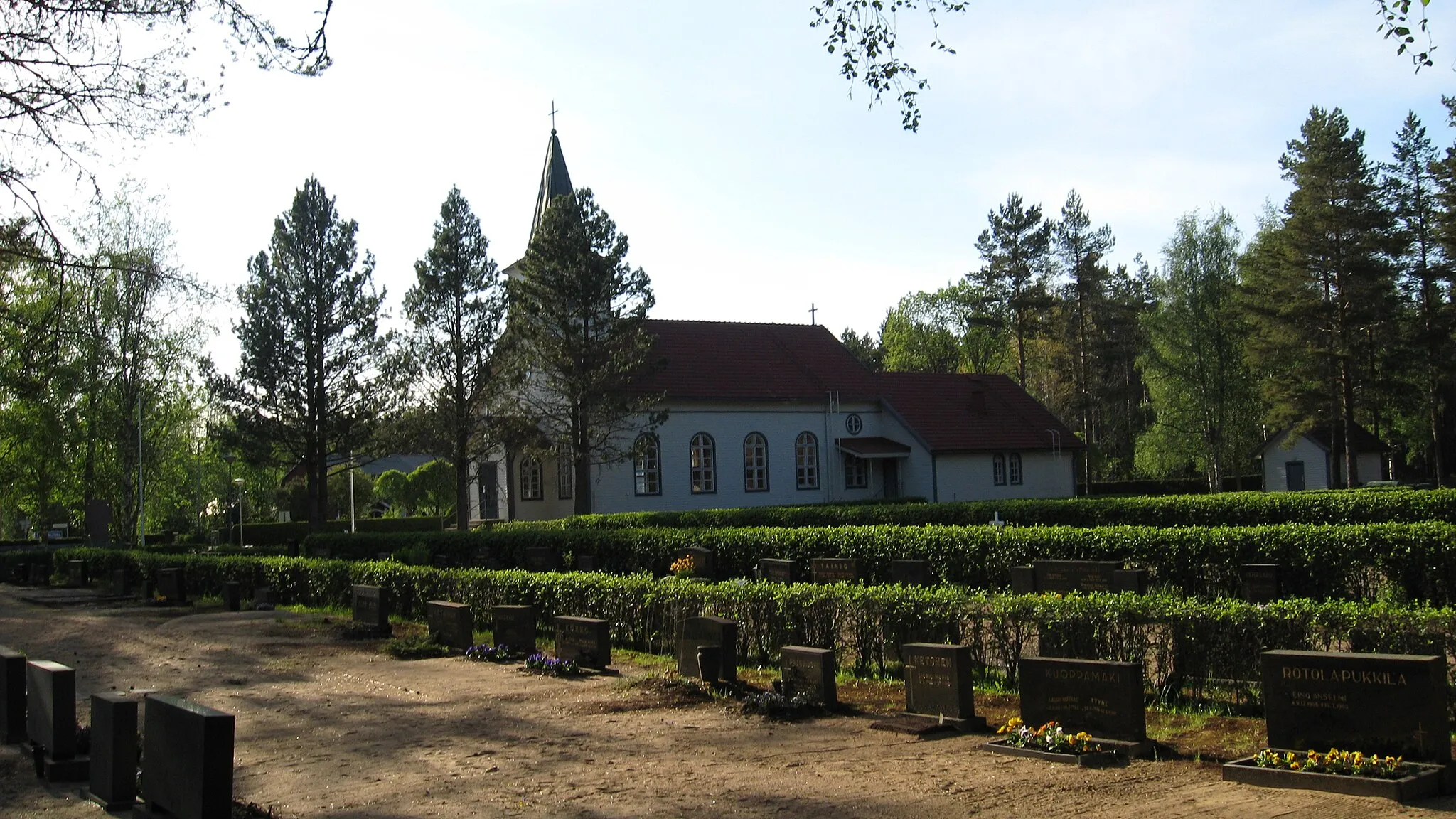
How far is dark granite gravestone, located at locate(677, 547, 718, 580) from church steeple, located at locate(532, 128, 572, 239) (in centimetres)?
2553

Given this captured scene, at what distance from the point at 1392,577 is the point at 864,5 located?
10979 millimetres

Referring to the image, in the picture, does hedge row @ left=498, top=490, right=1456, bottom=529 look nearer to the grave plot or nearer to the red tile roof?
the red tile roof

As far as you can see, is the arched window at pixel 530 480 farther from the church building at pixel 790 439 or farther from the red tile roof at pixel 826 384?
the red tile roof at pixel 826 384

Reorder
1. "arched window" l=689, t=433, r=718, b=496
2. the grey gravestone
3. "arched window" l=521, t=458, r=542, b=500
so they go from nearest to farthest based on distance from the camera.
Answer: the grey gravestone → "arched window" l=689, t=433, r=718, b=496 → "arched window" l=521, t=458, r=542, b=500

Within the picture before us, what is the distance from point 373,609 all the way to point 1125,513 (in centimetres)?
1787

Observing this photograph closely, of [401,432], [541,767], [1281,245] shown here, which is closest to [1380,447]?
[1281,245]

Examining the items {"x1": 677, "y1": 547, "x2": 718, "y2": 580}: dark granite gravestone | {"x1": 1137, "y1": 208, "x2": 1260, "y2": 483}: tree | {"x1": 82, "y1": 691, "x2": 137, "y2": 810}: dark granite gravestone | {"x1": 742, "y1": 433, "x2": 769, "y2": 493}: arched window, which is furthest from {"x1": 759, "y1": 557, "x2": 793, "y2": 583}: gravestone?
{"x1": 1137, "y1": 208, "x2": 1260, "y2": 483}: tree

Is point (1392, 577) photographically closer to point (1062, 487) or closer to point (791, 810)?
point (791, 810)

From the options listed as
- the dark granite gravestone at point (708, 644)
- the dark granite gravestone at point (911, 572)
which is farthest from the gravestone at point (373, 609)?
the dark granite gravestone at point (911, 572)

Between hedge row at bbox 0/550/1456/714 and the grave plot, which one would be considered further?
hedge row at bbox 0/550/1456/714

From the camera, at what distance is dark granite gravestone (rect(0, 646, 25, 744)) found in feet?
29.2

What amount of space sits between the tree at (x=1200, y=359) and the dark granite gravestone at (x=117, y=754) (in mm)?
48166

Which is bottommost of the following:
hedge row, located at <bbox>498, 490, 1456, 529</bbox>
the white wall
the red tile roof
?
hedge row, located at <bbox>498, 490, 1456, 529</bbox>

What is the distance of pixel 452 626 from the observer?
14.0 m
